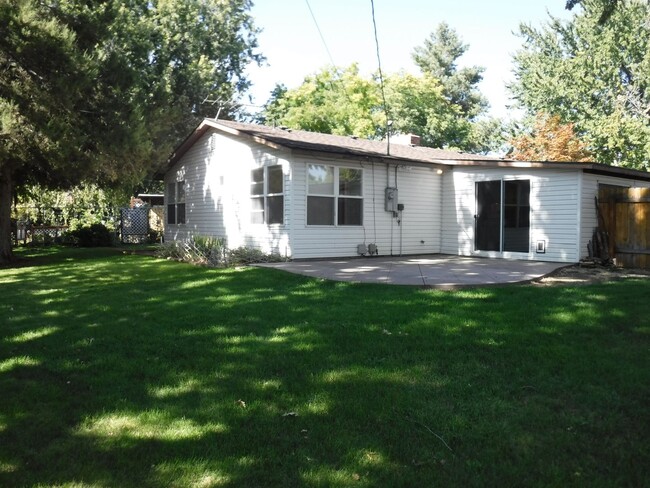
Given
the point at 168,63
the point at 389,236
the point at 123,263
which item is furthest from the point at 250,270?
the point at 168,63

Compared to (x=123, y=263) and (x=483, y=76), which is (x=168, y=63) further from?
(x=483, y=76)

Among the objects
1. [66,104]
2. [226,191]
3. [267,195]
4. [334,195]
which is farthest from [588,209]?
[66,104]

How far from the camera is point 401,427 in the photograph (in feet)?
10.1

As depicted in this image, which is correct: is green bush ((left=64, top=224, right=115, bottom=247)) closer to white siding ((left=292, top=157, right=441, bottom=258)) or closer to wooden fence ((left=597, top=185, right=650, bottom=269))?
white siding ((left=292, top=157, right=441, bottom=258))

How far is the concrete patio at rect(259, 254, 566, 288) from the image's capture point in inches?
337

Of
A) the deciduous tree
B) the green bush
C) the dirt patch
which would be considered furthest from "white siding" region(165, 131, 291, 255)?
the deciduous tree

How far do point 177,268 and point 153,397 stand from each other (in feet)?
26.0

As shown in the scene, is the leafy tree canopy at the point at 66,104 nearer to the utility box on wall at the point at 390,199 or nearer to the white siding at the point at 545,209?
the utility box on wall at the point at 390,199

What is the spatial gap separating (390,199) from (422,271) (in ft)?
14.6

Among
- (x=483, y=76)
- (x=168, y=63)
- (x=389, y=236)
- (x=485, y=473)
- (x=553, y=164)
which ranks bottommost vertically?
(x=485, y=473)

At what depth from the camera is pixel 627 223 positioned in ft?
38.1

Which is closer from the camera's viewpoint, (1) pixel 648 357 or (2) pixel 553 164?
(1) pixel 648 357

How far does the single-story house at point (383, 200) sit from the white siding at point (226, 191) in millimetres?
36

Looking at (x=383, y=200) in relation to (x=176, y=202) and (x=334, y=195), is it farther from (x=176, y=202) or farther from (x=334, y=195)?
(x=176, y=202)
